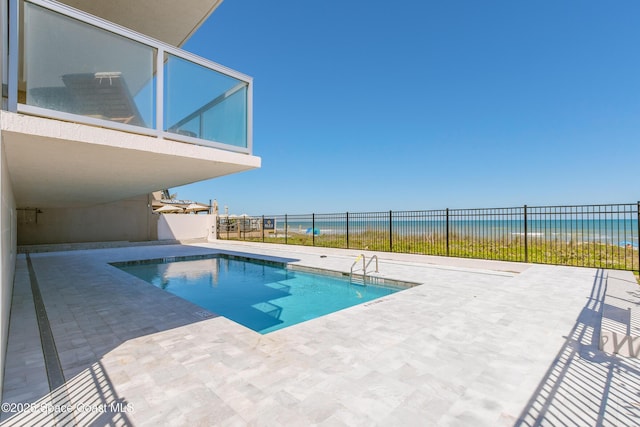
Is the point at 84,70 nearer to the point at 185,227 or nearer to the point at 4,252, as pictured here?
the point at 4,252

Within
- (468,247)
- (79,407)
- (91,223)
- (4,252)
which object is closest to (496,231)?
(468,247)

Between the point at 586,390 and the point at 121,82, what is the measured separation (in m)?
6.69

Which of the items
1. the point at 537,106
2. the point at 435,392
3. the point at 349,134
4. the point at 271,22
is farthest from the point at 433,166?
the point at 435,392

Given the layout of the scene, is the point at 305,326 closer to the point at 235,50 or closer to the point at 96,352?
the point at 96,352

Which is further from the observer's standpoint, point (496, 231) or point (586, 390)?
point (496, 231)

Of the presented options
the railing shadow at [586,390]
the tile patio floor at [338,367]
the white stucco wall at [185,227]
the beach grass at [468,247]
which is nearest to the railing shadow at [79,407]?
the tile patio floor at [338,367]

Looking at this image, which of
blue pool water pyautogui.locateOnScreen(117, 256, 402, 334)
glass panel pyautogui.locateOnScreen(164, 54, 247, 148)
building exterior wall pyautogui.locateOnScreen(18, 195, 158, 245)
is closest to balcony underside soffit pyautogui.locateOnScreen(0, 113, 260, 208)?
glass panel pyautogui.locateOnScreen(164, 54, 247, 148)

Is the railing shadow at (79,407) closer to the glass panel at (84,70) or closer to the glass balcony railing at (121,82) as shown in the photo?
the glass balcony railing at (121,82)

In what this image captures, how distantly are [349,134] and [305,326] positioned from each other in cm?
2831

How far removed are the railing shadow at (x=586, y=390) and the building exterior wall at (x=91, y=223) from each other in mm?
22166

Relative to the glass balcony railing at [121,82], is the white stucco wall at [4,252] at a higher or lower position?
lower

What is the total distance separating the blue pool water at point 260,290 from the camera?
24.6ft

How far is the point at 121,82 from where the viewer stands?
400 cm

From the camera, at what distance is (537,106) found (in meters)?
20.5
